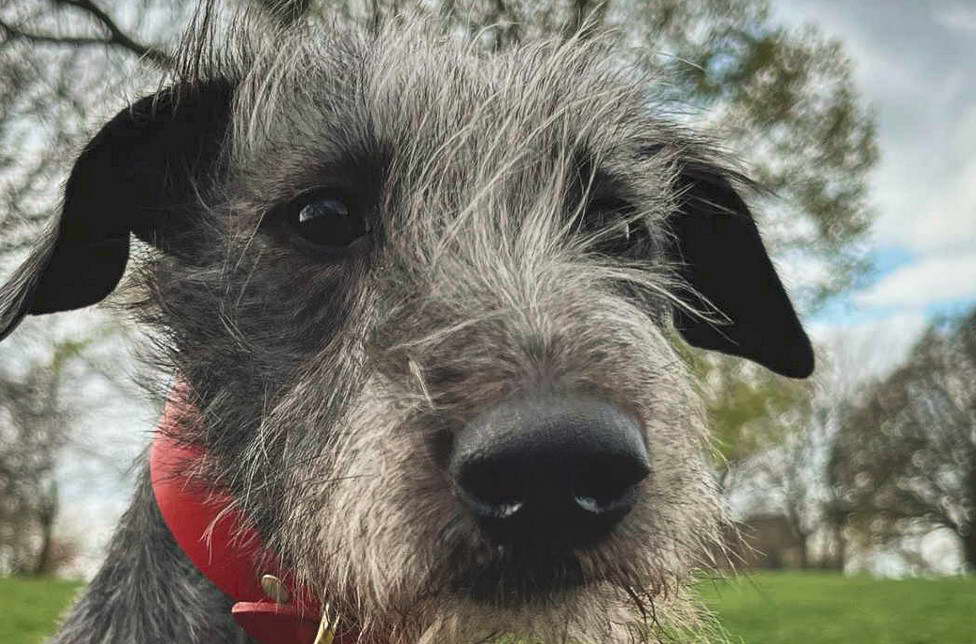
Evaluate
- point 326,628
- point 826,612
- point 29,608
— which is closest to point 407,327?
point 326,628

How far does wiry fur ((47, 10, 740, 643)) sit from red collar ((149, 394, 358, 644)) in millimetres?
72

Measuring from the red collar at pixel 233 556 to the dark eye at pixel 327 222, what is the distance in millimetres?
811

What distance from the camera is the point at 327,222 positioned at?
9.44 feet

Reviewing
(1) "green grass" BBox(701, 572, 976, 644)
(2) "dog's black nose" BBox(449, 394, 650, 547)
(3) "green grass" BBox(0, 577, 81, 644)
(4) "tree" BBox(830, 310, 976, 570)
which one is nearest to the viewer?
(2) "dog's black nose" BBox(449, 394, 650, 547)

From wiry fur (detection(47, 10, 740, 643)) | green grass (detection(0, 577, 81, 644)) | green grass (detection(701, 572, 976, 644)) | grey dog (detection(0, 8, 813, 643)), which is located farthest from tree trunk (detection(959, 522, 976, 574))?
wiry fur (detection(47, 10, 740, 643))

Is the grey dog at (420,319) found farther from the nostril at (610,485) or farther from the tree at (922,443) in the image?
the tree at (922,443)

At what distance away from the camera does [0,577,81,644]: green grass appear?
1013cm

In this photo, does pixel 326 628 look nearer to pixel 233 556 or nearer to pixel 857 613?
pixel 233 556

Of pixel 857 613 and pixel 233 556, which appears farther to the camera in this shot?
pixel 857 613

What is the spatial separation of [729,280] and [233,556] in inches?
96.8

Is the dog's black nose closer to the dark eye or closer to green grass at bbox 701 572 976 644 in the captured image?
the dark eye

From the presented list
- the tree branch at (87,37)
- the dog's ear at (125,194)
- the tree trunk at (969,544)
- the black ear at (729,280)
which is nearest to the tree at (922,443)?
the tree trunk at (969,544)

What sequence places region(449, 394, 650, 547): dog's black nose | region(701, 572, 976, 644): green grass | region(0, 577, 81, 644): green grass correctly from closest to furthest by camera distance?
region(449, 394, 650, 547): dog's black nose
region(0, 577, 81, 644): green grass
region(701, 572, 976, 644): green grass

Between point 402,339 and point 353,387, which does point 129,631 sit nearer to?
point 353,387
